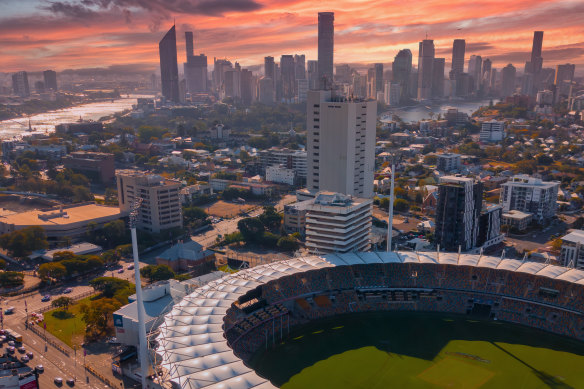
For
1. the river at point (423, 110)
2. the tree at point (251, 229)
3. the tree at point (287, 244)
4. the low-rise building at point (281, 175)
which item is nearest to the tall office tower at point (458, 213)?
the tree at point (287, 244)

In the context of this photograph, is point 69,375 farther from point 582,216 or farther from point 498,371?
point 582,216

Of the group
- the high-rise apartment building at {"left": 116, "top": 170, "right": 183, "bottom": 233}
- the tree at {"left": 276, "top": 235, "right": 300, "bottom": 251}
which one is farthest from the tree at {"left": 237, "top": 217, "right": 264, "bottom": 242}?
the high-rise apartment building at {"left": 116, "top": 170, "right": 183, "bottom": 233}

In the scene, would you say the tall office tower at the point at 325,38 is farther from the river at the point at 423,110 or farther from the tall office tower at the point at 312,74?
the river at the point at 423,110

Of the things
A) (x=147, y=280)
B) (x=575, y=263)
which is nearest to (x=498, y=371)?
(x=575, y=263)

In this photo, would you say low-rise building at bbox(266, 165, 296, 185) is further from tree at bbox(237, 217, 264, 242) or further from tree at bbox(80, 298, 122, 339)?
tree at bbox(80, 298, 122, 339)

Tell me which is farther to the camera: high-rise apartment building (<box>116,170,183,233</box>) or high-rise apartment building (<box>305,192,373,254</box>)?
high-rise apartment building (<box>116,170,183,233</box>)
